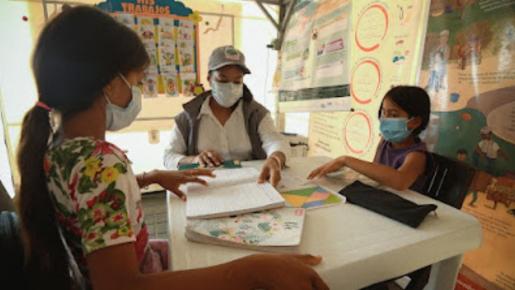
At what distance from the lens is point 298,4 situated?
2.60m

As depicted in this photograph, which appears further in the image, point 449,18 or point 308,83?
point 308,83

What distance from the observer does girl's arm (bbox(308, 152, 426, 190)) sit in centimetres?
88

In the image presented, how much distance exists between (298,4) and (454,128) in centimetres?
194

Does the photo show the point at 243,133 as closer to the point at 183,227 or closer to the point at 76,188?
the point at 183,227

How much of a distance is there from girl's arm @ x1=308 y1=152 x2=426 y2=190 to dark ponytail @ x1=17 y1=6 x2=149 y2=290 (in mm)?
728

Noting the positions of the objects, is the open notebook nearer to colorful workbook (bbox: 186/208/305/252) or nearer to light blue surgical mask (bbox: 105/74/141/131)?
colorful workbook (bbox: 186/208/305/252)

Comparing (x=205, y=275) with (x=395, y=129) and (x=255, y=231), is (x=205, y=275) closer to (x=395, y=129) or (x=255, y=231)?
(x=255, y=231)

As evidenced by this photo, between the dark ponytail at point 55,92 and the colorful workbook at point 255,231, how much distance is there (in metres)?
0.28

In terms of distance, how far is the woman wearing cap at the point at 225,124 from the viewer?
1.41 meters

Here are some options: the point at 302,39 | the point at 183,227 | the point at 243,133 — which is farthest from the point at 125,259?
the point at 302,39

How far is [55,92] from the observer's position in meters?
0.52

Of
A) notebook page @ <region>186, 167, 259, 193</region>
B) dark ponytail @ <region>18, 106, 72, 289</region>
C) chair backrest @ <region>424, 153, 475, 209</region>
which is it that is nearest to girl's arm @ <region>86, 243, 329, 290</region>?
dark ponytail @ <region>18, 106, 72, 289</region>

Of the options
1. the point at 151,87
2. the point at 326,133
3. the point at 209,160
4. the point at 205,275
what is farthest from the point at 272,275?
the point at 151,87

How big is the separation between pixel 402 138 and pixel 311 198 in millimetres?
603
